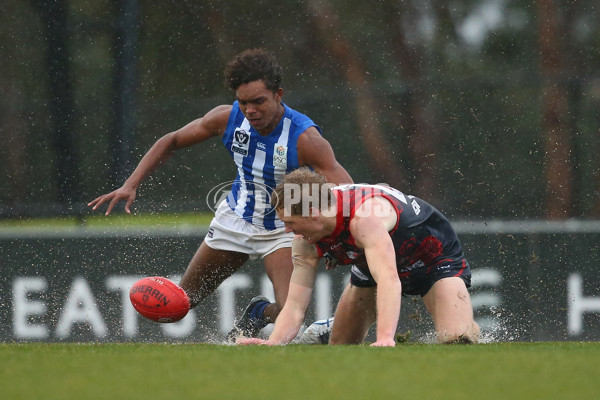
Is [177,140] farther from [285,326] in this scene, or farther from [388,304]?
[388,304]

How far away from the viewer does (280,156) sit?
6043 mm

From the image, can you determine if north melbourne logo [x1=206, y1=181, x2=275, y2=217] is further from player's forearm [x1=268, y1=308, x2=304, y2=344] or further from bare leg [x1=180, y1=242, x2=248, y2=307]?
player's forearm [x1=268, y1=308, x2=304, y2=344]

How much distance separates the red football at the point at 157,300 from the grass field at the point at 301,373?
938mm

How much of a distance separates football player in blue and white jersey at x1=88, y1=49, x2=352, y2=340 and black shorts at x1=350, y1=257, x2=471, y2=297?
541 millimetres

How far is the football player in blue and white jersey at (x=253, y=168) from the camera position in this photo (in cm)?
593

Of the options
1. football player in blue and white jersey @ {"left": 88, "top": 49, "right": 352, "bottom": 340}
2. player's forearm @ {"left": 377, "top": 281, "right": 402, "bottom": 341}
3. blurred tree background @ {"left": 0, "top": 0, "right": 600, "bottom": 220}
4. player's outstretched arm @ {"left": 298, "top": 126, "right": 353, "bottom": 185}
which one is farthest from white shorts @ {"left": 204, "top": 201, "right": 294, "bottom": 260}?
blurred tree background @ {"left": 0, "top": 0, "right": 600, "bottom": 220}

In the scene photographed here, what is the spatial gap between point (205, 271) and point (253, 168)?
75 centimetres

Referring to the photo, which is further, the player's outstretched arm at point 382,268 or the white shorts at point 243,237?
the white shorts at point 243,237

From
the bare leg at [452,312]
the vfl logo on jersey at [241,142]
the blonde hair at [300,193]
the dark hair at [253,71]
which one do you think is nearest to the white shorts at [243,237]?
the vfl logo on jersey at [241,142]

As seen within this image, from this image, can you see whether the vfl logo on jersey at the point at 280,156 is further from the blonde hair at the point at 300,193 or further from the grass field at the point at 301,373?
the grass field at the point at 301,373

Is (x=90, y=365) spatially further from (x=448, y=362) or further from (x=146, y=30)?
(x=146, y=30)

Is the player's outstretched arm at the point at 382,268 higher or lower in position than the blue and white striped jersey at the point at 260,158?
lower

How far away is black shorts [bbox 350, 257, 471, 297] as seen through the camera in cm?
573

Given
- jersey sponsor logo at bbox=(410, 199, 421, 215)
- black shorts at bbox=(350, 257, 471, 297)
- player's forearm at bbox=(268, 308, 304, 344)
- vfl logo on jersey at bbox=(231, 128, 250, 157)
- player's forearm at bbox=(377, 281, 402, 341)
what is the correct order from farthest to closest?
1. vfl logo on jersey at bbox=(231, 128, 250, 157)
2. black shorts at bbox=(350, 257, 471, 297)
3. jersey sponsor logo at bbox=(410, 199, 421, 215)
4. player's forearm at bbox=(268, 308, 304, 344)
5. player's forearm at bbox=(377, 281, 402, 341)
